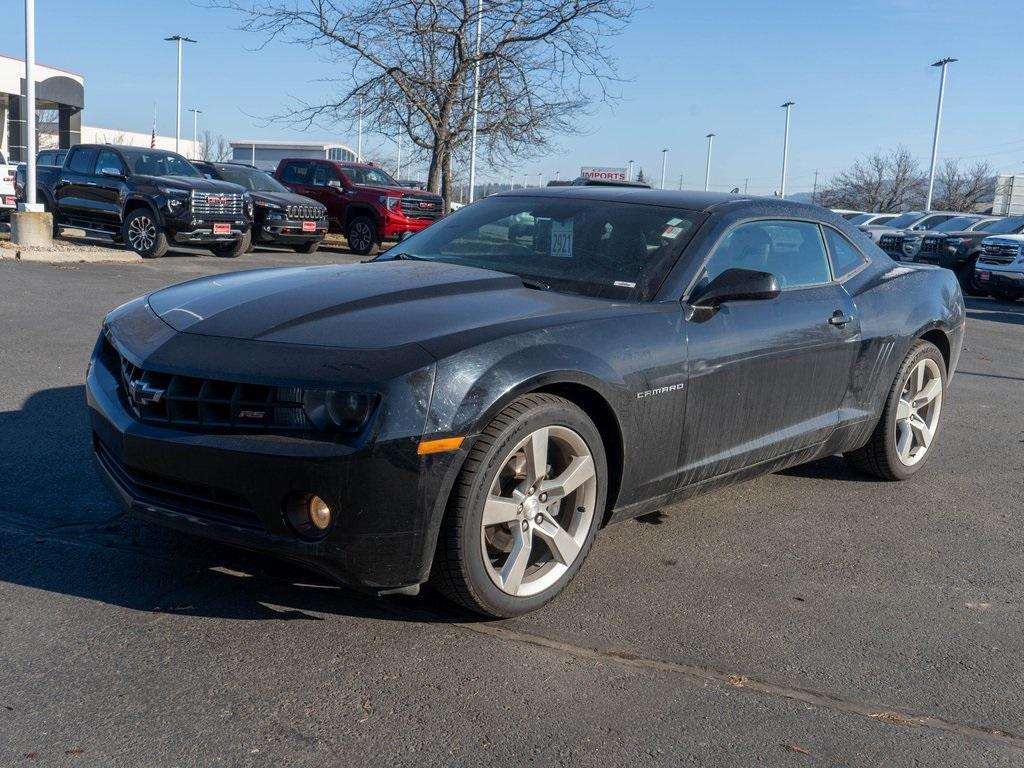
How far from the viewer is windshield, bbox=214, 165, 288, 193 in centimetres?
2000

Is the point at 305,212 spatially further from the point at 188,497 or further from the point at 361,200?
the point at 188,497

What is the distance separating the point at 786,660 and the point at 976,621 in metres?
0.93

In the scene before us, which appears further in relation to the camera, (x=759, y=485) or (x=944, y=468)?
(x=944, y=468)

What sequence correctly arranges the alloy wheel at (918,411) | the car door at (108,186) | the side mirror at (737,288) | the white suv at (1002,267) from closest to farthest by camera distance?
the side mirror at (737,288) < the alloy wheel at (918,411) < the car door at (108,186) < the white suv at (1002,267)

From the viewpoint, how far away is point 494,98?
25.4 m

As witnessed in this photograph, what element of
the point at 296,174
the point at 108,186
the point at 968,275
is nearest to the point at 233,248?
the point at 108,186

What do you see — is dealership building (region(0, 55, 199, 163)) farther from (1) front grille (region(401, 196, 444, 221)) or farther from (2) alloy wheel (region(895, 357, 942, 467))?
(2) alloy wheel (region(895, 357, 942, 467))

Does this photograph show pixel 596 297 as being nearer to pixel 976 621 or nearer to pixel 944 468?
pixel 976 621

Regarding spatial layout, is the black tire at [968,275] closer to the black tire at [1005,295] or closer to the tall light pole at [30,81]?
the black tire at [1005,295]

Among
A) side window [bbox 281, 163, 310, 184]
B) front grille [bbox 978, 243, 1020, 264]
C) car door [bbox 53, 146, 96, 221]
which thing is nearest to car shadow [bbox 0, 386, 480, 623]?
car door [bbox 53, 146, 96, 221]

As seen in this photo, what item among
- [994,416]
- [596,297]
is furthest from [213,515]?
[994,416]

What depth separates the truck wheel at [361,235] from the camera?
839 inches

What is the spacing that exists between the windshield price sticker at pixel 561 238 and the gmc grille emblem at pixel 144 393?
1.88 meters

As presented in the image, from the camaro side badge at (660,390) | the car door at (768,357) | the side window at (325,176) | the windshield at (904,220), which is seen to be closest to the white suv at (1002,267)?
the windshield at (904,220)
